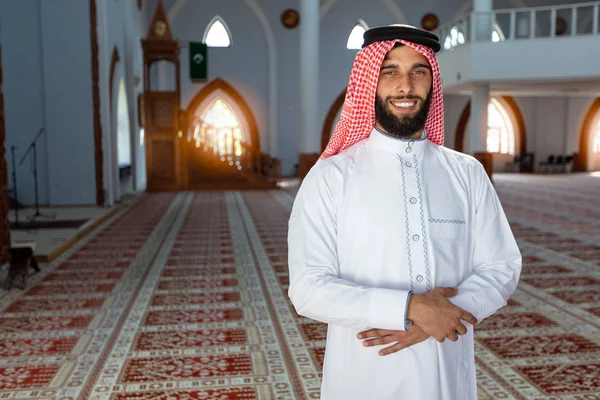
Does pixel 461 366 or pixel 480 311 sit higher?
pixel 480 311

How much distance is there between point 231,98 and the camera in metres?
17.0

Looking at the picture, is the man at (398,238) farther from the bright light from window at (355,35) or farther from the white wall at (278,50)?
the bright light from window at (355,35)

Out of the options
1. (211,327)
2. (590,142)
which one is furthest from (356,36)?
(211,327)

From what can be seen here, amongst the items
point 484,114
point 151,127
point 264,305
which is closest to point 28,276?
point 264,305

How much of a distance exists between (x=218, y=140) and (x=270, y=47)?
360 centimetres

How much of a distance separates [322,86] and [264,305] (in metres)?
13.8

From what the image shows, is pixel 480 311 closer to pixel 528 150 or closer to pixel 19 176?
pixel 19 176

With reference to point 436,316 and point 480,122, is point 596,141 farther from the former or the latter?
point 436,316

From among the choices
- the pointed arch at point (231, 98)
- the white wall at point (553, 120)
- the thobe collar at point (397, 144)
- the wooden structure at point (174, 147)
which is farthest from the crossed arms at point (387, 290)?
the white wall at point (553, 120)

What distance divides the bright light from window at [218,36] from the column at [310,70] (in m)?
3.94

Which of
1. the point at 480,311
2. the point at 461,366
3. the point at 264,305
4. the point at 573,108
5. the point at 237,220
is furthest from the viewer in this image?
the point at 573,108

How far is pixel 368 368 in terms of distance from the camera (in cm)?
148

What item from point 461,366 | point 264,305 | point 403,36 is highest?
point 403,36

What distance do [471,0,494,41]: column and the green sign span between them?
20.9 ft
